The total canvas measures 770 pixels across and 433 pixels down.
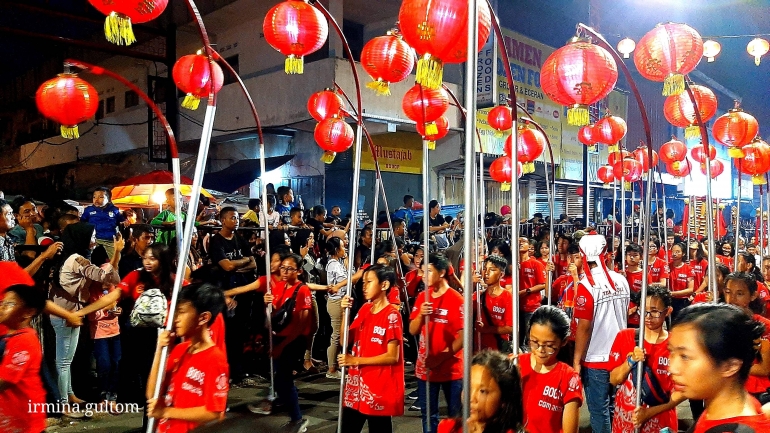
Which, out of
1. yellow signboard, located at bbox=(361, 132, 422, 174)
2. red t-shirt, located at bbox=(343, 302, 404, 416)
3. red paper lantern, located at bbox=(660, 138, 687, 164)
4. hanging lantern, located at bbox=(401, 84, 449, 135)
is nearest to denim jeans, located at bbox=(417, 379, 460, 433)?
red t-shirt, located at bbox=(343, 302, 404, 416)

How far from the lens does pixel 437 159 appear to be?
17.0 meters

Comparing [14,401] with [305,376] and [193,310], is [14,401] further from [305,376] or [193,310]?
[305,376]

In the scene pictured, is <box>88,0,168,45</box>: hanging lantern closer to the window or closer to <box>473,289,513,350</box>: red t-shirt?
<box>473,289,513,350</box>: red t-shirt

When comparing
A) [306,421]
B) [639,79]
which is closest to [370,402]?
[306,421]

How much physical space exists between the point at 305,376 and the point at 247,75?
32.0ft

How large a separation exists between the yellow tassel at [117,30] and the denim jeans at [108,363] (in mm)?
3818

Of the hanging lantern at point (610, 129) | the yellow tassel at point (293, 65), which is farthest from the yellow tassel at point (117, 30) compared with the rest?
the hanging lantern at point (610, 129)

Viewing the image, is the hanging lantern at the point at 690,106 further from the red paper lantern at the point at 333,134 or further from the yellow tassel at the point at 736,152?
the red paper lantern at the point at 333,134

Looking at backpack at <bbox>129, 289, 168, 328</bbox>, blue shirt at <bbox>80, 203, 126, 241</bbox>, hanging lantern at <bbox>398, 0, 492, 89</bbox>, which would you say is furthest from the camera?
blue shirt at <bbox>80, 203, 126, 241</bbox>

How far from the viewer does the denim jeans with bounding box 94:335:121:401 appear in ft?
20.8

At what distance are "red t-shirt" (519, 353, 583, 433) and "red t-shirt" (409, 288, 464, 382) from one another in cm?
167

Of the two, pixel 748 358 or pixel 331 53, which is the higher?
pixel 331 53

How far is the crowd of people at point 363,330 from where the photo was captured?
2.69 metres

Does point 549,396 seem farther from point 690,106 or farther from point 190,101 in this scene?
point 690,106
